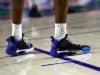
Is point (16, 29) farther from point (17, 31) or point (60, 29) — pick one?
point (60, 29)

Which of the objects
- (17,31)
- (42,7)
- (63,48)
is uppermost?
(42,7)

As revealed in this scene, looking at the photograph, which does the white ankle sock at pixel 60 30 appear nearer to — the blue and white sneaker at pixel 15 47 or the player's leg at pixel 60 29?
the player's leg at pixel 60 29

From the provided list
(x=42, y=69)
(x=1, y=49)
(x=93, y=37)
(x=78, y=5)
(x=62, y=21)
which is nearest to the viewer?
(x=42, y=69)

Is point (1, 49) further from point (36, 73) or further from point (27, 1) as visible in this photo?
point (27, 1)

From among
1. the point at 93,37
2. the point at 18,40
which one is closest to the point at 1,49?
the point at 18,40

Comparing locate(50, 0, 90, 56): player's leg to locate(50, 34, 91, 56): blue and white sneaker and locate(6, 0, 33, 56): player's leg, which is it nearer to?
locate(50, 34, 91, 56): blue and white sneaker

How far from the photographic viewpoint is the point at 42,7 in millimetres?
4805

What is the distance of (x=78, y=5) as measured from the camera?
5.08 metres

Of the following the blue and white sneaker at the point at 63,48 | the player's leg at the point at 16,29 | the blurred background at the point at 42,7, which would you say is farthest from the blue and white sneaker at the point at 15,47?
the blurred background at the point at 42,7

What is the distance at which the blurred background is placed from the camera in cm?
456

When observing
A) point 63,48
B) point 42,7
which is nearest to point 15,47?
point 63,48

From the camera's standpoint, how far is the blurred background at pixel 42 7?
4559 mm

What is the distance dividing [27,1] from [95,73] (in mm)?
3445

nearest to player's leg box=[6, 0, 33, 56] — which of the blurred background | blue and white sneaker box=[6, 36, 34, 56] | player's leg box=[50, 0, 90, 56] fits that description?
blue and white sneaker box=[6, 36, 34, 56]
